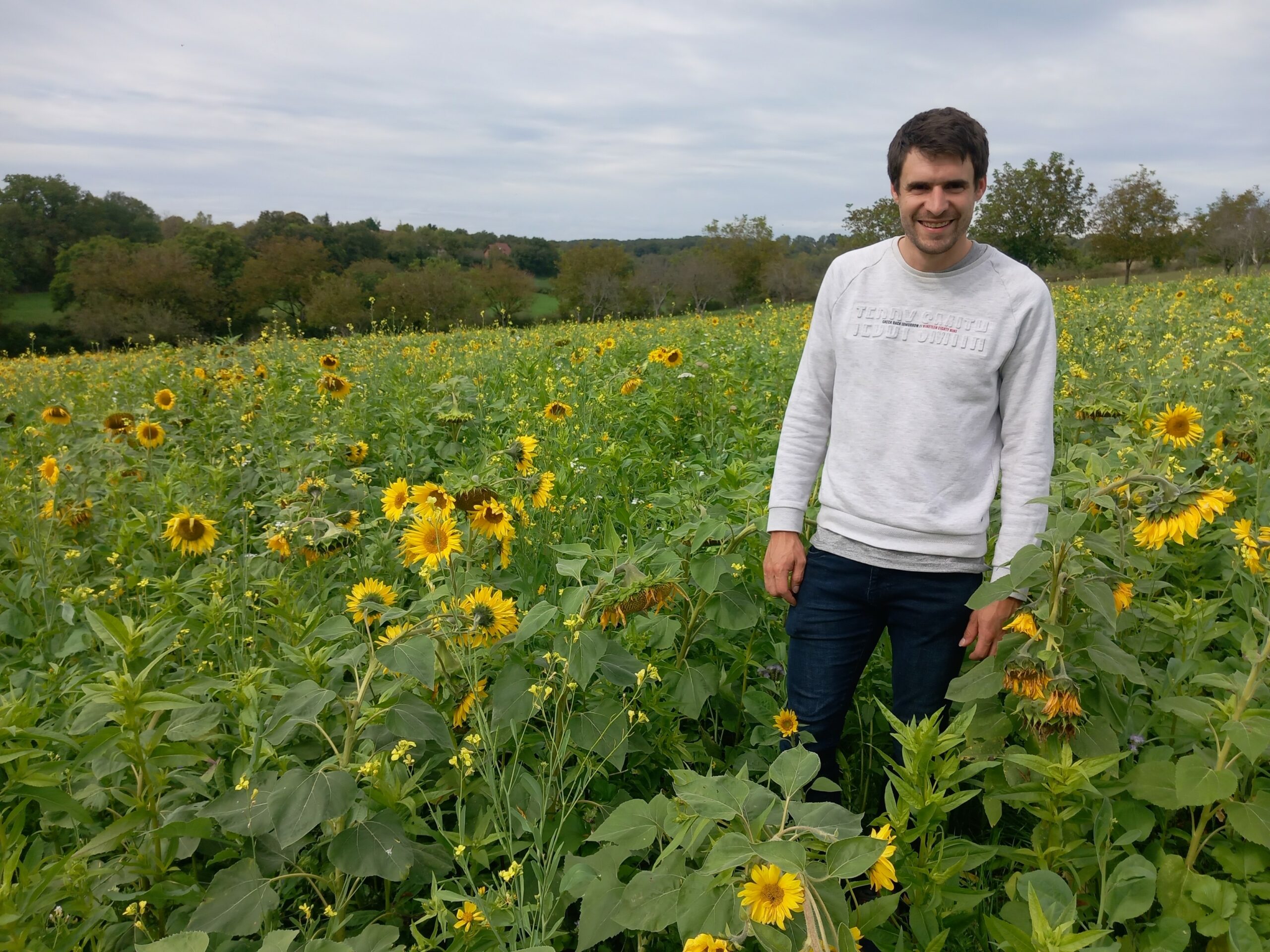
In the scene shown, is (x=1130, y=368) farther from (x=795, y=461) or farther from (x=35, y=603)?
(x=35, y=603)

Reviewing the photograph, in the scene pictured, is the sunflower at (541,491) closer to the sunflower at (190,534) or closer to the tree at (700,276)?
the sunflower at (190,534)

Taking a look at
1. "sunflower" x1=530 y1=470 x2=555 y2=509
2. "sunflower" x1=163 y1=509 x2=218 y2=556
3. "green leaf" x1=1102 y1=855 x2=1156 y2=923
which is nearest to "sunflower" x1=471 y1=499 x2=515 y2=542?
"sunflower" x1=530 y1=470 x2=555 y2=509

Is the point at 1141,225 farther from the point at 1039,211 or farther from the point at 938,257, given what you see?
the point at 938,257

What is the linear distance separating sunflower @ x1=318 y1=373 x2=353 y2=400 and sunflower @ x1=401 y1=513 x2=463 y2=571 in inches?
117

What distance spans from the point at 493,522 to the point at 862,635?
108 cm

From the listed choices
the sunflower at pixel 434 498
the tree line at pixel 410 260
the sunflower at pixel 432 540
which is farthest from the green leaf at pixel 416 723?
the tree line at pixel 410 260

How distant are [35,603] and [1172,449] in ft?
14.4

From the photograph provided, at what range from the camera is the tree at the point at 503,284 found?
2262 cm

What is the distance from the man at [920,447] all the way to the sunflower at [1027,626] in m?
0.21

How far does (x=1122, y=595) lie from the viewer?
1673 millimetres

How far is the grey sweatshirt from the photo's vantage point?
1.85 m

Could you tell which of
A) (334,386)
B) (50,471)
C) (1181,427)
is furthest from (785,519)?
(50,471)

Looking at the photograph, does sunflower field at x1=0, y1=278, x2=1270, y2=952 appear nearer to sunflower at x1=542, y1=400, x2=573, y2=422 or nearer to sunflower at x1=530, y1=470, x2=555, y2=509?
sunflower at x1=530, y1=470, x2=555, y2=509

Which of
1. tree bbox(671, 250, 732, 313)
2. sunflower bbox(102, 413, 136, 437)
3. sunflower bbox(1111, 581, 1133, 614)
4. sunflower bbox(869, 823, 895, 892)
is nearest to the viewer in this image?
sunflower bbox(869, 823, 895, 892)
